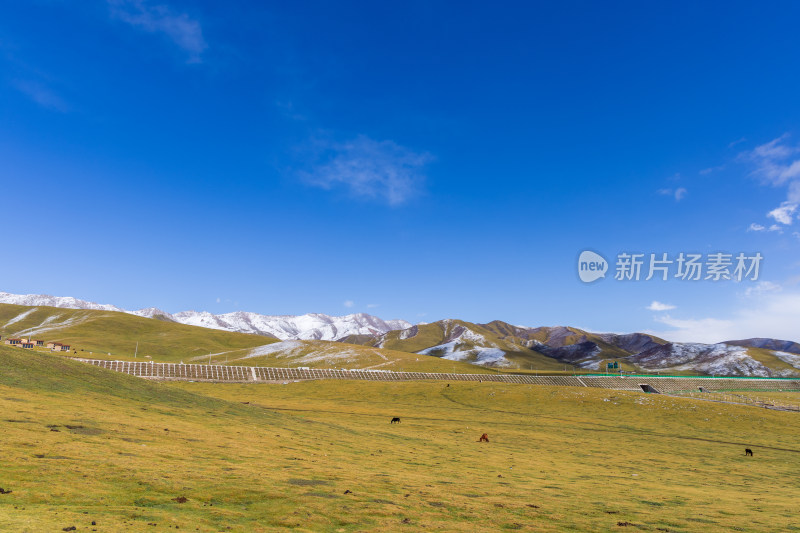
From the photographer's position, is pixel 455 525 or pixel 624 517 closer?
pixel 455 525

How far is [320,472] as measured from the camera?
2608 cm

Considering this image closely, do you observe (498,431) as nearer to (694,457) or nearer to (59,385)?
(694,457)

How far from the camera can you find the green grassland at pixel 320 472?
1655 centimetres

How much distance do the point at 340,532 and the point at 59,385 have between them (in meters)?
41.8

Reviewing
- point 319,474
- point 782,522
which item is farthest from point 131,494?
point 782,522

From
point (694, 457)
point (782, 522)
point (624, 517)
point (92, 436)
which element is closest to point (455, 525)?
point (624, 517)

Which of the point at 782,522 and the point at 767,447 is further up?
the point at 782,522

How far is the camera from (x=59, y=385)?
4253cm

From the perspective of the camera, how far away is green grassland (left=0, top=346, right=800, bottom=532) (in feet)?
54.3

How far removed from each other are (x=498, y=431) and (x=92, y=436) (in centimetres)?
5731

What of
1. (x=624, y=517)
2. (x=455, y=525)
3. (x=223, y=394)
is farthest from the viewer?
(x=223, y=394)

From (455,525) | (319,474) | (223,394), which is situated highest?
(455,525)

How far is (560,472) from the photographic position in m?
37.3

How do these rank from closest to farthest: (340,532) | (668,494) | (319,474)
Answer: (340,532)
(319,474)
(668,494)
